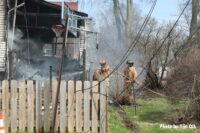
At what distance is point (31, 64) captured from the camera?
19.6 m

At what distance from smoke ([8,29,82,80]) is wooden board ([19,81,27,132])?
6955 millimetres

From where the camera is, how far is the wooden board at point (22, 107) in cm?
1038

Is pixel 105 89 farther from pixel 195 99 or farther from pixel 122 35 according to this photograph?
pixel 122 35

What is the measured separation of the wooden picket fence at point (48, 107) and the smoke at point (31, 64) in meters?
6.95

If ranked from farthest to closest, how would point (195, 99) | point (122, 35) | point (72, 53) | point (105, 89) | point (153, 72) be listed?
point (122, 35)
point (72, 53)
point (153, 72)
point (195, 99)
point (105, 89)

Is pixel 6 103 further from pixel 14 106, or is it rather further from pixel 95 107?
pixel 95 107

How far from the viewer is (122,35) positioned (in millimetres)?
35531

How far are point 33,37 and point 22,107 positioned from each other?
12725mm

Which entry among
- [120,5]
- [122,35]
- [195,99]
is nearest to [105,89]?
[195,99]

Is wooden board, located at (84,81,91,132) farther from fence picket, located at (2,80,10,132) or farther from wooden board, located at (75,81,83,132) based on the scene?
fence picket, located at (2,80,10,132)

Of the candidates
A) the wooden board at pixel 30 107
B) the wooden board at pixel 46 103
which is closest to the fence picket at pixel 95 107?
the wooden board at pixel 46 103

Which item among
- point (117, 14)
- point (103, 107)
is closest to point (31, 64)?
point (103, 107)

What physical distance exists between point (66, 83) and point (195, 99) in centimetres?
341

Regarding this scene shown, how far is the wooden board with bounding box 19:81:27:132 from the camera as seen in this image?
34.1 feet
